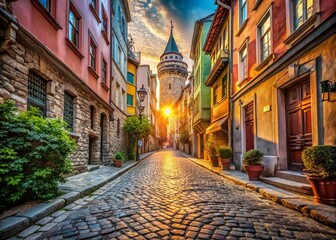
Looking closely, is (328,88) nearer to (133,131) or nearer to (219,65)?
(219,65)

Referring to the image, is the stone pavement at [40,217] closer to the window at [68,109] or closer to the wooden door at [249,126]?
the window at [68,109]

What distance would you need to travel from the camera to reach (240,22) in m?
12.5

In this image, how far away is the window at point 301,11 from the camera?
6.54 metres

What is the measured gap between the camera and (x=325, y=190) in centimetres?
443

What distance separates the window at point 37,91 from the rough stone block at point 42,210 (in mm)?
3245

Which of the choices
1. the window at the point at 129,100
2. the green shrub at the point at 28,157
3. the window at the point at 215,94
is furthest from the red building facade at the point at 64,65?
the window at the point at 129,100

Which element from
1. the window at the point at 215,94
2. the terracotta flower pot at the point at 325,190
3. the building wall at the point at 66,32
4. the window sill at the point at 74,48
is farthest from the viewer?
the window at the point at 215,94

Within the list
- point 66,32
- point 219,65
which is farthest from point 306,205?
point 219,65

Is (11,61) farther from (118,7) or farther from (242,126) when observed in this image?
(118,7)

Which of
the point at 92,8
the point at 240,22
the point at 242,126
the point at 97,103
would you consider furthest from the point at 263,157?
the point at 92,8

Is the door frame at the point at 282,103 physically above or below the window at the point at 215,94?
below

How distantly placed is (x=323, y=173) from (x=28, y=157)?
5682mm

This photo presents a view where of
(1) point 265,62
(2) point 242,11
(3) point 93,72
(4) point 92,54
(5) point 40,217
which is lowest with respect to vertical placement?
(5) point 40,217

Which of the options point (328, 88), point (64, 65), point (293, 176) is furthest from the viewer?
point (64, 65)
